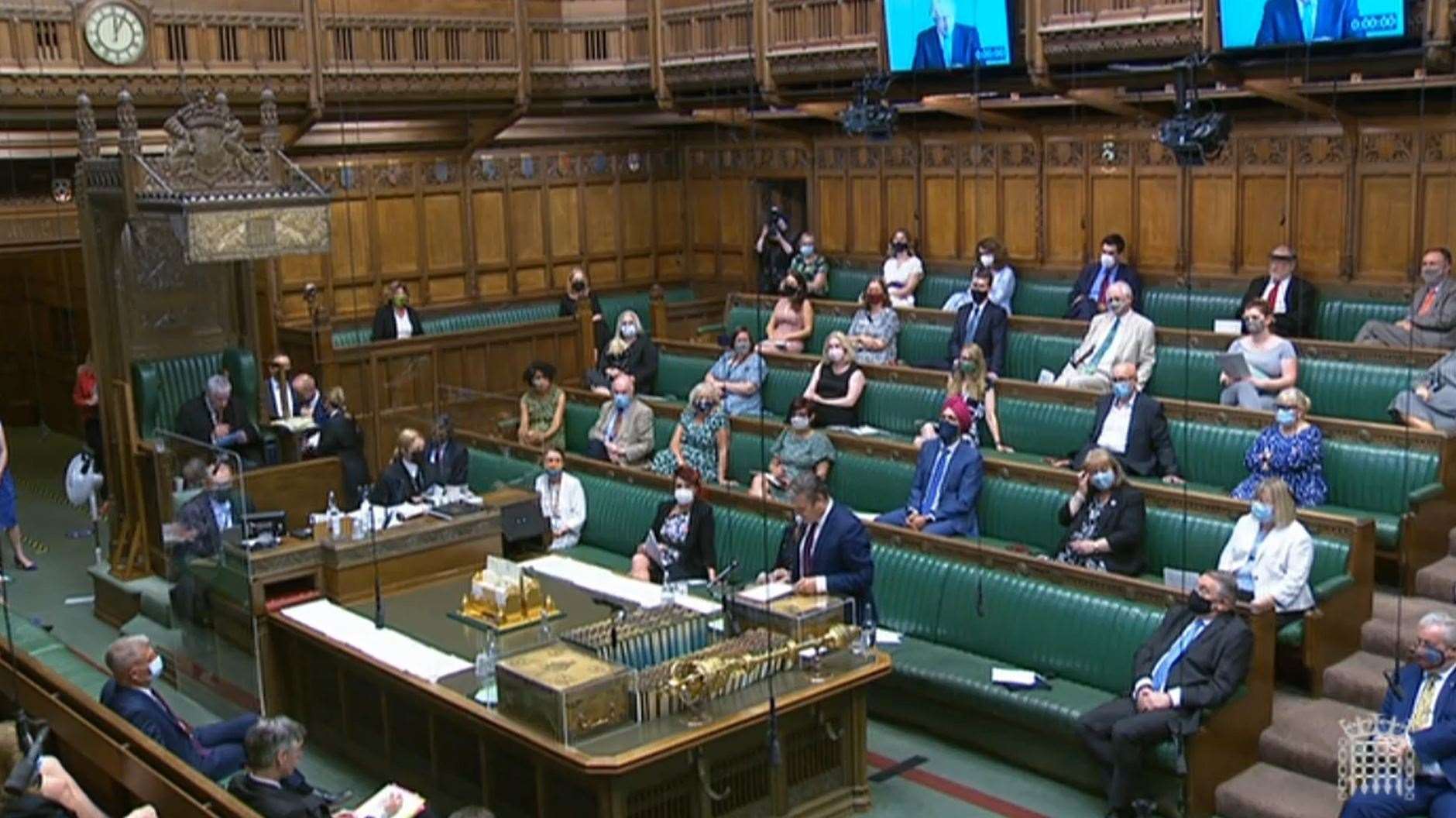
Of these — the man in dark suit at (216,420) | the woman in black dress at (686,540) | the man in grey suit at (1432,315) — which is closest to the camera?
the woman in black dress at (686,540)

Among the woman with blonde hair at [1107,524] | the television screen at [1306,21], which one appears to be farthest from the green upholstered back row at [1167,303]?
the woman with blonde hair at [1107,524]

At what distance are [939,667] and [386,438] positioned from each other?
22.3ft

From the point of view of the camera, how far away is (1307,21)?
9.64 metres

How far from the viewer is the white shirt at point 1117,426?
872 centimetres

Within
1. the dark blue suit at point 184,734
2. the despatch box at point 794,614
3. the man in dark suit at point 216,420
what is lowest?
the dark blue suit at point 184,734

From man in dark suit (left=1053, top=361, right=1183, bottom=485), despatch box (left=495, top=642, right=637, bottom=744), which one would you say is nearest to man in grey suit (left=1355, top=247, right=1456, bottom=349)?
man in dark suit (left=1053, top=361, right=1183, bottom=485)

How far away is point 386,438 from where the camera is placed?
1270 centimetres

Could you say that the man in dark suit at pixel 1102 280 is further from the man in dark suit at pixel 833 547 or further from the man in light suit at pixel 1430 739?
the man in light suit at pixel 1430 739

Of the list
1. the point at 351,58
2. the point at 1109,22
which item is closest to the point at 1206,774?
the point at 1109,22

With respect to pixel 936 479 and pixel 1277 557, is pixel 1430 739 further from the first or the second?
pixel 936 479

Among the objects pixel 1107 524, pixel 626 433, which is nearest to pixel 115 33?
pixel 626 433

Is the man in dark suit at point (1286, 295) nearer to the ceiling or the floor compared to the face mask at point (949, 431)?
nearer to the ceiling

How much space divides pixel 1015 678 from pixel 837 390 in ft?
13.1

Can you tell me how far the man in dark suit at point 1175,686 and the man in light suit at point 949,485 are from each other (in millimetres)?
2097
